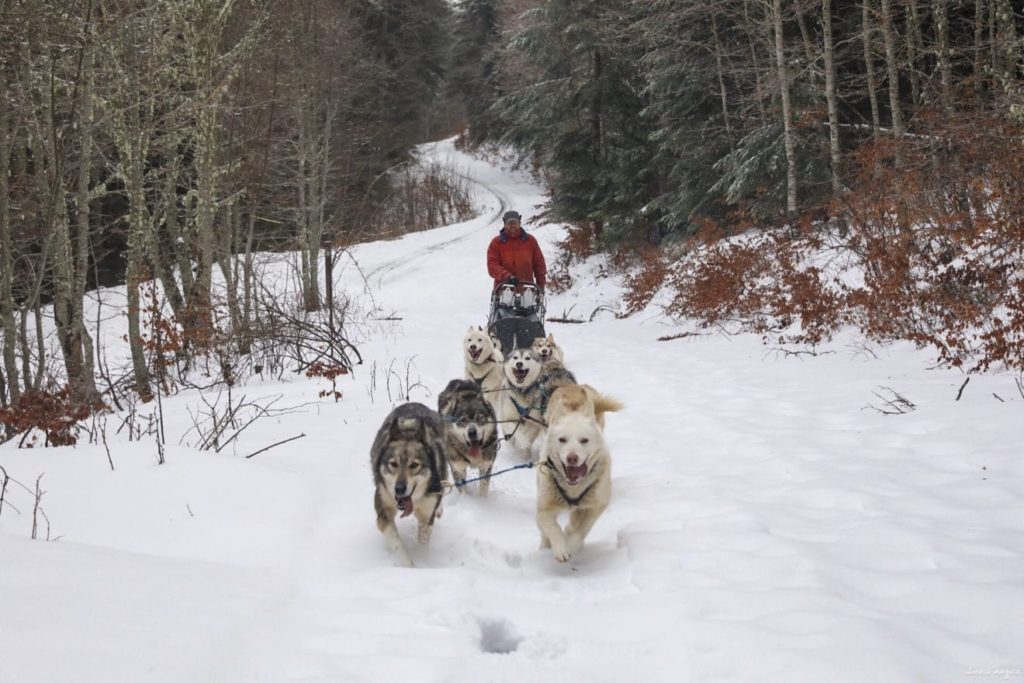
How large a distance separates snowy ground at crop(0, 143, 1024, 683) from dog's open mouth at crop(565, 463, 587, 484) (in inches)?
18.6

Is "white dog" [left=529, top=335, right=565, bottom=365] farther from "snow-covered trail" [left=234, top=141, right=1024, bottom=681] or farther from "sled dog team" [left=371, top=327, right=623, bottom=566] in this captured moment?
"sled dog team" [left=371, top=327, right=623, bottom=566]

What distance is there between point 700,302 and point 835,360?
4.33 m

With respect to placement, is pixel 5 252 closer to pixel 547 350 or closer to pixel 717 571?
pixel 547 350

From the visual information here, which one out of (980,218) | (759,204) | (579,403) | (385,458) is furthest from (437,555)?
(759,204)

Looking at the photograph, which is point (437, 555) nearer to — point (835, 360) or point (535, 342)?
point (535, 342)

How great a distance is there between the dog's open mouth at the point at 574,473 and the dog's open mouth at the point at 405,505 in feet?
3.01

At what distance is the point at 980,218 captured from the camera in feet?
22.4

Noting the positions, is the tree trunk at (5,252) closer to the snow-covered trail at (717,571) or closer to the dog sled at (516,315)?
the snow-covered trail at (717,571)

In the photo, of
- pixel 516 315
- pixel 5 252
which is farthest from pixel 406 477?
pixel 516 315

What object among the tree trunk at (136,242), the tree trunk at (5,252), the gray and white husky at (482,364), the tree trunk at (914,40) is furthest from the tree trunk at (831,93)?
the tree trunk at (5,252)

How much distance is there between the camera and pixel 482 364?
7.36m

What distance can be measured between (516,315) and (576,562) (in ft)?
17.7

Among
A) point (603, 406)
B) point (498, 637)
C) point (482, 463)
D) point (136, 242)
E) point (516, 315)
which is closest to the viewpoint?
point (498, 637)

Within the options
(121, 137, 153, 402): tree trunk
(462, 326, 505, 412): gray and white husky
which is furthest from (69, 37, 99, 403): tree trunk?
(462, 326, 505, 412): gray and white husky
